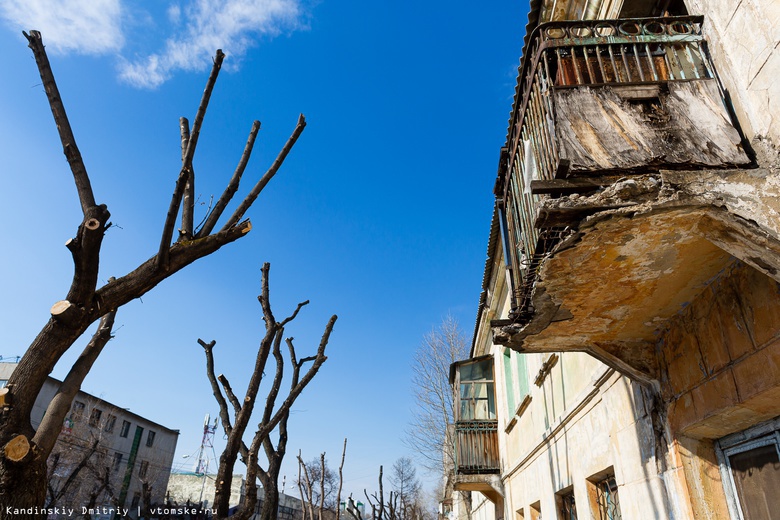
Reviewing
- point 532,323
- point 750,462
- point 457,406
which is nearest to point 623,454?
point 750,462

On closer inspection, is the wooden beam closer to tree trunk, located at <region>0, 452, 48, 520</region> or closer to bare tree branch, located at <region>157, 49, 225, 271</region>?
bare tree branch, located at <region>157, 49, 225, 271</region>

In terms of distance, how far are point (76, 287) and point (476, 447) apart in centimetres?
981

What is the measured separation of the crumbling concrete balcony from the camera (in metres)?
2.50

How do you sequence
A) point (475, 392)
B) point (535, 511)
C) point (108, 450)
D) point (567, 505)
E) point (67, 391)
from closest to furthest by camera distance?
point (67, 391) < point (567, 505) < point (535, 511) < point (475, 392) < point (108, 450)

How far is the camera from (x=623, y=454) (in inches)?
173

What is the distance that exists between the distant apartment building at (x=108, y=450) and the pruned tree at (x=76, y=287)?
23504 millimetres

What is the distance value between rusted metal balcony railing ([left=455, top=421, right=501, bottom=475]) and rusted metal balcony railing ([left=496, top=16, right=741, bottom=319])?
869cm

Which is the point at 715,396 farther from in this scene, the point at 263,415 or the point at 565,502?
the point at 263,415

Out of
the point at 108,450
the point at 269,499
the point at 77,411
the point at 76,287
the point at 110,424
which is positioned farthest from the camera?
the point at 110,424

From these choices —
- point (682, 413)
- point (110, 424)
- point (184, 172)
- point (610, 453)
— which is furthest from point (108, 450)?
point (682, 413)

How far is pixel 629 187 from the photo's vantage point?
2512 millimetres

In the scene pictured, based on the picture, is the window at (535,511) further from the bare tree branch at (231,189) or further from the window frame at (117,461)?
the window frame at (117,461)

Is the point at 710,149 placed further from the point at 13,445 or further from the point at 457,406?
the point at 457,406

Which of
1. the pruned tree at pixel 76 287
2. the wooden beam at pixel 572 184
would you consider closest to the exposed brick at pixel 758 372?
the wooden beam at pixel 572 184
